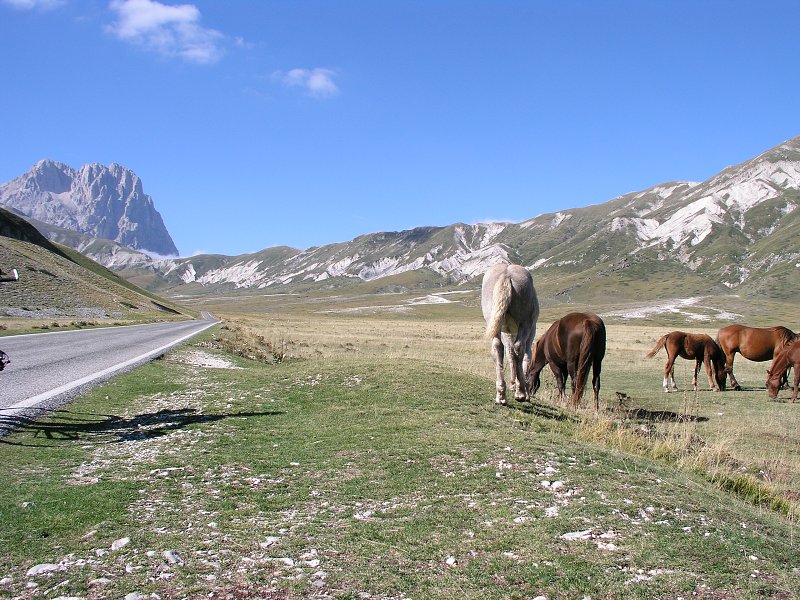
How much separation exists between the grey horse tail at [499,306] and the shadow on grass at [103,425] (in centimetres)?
468

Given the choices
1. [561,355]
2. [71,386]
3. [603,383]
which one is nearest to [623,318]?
[603,383]

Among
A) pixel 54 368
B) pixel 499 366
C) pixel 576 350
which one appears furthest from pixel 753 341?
pixel 54 368

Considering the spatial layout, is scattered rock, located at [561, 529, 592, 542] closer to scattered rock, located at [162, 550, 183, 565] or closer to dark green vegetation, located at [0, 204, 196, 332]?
scattered rock, located at [162, 550, 183, 565]

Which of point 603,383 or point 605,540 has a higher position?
point 605,540

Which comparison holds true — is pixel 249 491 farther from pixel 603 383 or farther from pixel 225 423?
pixel 603 383

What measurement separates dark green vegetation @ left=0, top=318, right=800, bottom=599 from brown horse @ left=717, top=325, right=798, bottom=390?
1568cm

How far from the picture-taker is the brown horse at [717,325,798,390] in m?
22.0

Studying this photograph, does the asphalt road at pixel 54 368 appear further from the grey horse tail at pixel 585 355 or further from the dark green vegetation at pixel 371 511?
the grey horse tail at pixel 585 355

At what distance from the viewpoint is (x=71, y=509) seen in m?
5.65

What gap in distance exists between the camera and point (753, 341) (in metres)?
Result: 22.8

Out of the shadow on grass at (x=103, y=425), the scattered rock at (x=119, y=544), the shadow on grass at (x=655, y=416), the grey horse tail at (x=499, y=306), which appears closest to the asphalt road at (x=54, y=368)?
the shadow on grass at (x=103, y=425)

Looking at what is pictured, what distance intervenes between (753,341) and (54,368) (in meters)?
26.2

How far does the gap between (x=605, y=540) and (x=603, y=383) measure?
66.6 ft

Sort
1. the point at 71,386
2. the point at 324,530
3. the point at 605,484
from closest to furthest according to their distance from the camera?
1. the point at 324,530
2. the point at 605,484
3. the point at 71,386
